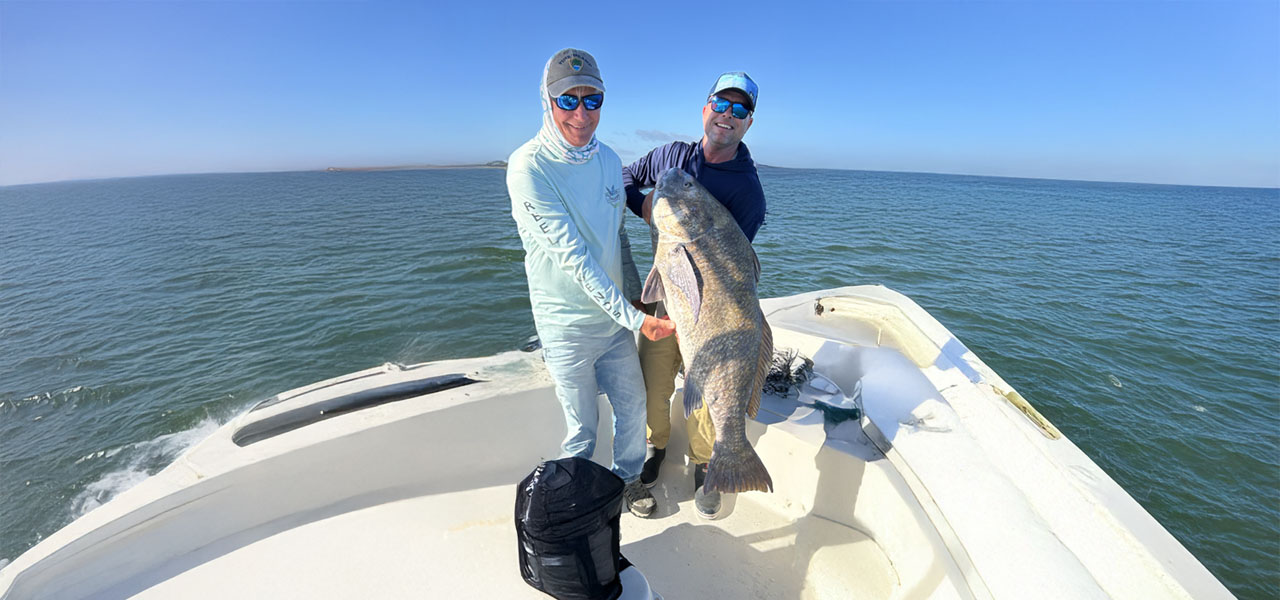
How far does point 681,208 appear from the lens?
2.80 m

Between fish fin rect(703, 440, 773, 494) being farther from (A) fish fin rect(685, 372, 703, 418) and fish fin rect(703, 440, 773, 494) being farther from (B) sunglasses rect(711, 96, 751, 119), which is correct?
(B) sunglasses rect(711, 96, 751, 119)

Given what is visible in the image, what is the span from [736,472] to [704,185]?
5.71 feet

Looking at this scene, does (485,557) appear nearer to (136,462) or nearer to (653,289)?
(653,289)

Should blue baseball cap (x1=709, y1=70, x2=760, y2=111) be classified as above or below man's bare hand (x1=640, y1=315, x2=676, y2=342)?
above

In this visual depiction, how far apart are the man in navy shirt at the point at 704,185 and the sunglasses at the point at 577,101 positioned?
2.24 ft

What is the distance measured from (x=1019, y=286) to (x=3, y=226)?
58.4 meters

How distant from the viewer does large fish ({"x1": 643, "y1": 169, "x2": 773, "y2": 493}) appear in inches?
108

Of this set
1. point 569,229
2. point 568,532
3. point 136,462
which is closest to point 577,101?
point 569,229

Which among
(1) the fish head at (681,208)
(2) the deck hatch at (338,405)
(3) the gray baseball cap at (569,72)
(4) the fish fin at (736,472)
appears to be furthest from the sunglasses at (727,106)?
(2) the deck hatch at (338,405)

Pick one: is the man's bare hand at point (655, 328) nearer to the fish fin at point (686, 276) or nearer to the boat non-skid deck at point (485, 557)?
the fish fin at point (686, 276)

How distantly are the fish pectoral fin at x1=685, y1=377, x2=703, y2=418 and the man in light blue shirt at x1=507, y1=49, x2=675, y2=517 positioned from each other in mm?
359

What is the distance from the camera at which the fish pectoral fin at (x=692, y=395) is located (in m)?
2.85

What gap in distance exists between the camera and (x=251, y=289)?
14.4 m

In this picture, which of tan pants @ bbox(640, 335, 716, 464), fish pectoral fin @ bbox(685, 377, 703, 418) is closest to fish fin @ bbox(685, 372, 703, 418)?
fish pectoral fin @ bbox(685, 377, 703, 418)
